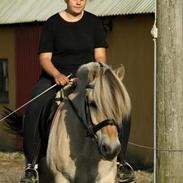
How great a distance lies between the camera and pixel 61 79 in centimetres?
719

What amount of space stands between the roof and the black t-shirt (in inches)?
227

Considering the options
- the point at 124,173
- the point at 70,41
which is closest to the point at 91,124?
the point at 124,173

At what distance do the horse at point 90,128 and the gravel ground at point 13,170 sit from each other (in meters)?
5.24

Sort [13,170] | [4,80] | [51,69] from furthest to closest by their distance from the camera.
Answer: [4,80]
[13,170]
[51,69]

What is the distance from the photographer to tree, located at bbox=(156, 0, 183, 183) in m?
7.37

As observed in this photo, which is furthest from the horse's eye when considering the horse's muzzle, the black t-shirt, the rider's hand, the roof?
the roof

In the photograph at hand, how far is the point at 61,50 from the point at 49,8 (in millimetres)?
10058

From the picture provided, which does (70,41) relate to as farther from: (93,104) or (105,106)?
(105,106)

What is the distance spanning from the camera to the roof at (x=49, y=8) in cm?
1386

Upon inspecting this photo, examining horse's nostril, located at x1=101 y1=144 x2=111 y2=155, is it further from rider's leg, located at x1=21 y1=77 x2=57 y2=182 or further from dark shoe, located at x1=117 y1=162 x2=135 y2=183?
rider's leg, located at x1=21 y1=77 x2=57 y2=182

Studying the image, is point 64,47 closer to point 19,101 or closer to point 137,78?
point 137,78

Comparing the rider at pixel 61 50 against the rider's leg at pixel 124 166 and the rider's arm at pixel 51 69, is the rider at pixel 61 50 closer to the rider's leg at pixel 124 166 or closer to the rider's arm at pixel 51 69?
the rider's arm at pixel 51 69

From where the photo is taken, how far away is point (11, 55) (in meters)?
18.7

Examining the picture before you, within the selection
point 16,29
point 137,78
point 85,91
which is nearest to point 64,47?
point 85,91
